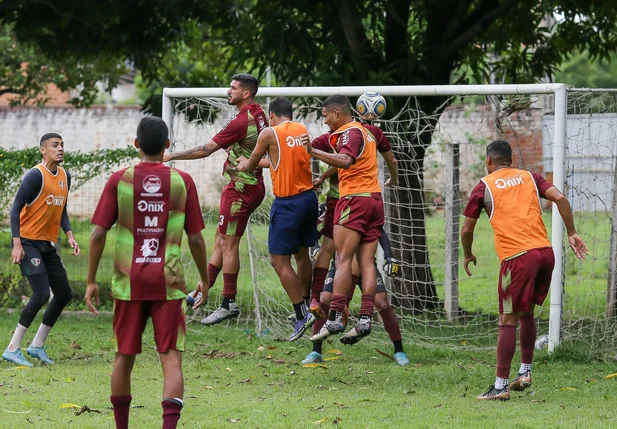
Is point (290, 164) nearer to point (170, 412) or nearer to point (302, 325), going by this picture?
point (302, 325)

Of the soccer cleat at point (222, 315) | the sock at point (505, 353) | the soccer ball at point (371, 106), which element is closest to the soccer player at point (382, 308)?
the soccer cleat at point (222, 315)

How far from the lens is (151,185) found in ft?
19.7

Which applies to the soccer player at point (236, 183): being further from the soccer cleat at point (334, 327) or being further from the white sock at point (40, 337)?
the white sock at point (40, 337)

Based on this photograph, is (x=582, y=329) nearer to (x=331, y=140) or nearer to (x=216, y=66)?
(x=331, y=140)

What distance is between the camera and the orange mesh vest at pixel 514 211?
8008 millimetres

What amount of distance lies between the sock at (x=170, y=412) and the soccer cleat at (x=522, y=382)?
3.47 m

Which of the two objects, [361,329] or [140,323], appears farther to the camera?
[361,329]

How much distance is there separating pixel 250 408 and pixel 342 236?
206cm

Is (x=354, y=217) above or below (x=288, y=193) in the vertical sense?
below

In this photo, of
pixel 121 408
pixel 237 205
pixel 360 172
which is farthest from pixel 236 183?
pixel 121 408

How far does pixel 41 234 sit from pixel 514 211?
476 centimetres

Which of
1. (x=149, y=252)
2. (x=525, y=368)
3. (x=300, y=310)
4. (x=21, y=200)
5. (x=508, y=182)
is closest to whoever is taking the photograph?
(x=149, y=252)

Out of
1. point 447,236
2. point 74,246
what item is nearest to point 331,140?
point 74,246

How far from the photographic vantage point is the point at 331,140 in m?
9.00
